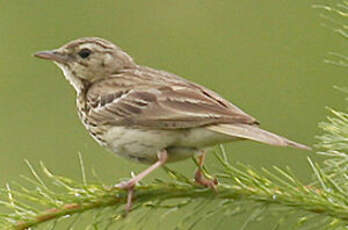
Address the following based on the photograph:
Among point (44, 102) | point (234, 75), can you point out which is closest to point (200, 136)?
point (44, 102)

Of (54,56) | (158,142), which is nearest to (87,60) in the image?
(54,56)

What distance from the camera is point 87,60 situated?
6117mm

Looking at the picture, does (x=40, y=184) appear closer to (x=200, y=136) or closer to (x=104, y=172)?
(x=200, y=136)

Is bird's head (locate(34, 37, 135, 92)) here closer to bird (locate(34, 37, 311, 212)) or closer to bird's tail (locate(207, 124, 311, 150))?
bird (locate(34, 37, 311, 212))

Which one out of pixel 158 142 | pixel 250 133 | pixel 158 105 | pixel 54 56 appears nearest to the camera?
pixel 250 133

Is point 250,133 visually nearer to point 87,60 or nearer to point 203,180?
point 203,180

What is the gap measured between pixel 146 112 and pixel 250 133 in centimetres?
78

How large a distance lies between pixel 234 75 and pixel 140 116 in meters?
3.91

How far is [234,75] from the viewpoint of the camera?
30.3ft

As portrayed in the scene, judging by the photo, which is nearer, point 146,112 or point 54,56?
point 146,112

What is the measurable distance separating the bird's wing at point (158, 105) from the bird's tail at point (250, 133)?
0.09 feet

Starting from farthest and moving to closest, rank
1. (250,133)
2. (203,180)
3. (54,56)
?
(54,56) < (250,133) < (203,180)

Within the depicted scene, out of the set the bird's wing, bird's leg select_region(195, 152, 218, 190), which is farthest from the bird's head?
bird's leg select_region(195, 152, 218, 190)

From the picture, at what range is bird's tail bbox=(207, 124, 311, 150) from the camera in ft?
14.8
